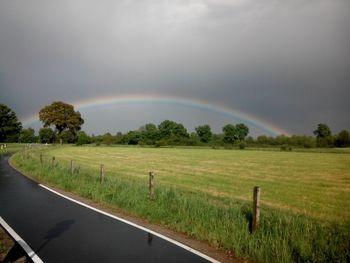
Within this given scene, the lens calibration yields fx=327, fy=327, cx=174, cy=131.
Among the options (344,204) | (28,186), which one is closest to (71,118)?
(28,186)

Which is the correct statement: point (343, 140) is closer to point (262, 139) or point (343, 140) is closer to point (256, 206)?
point (262, 139)

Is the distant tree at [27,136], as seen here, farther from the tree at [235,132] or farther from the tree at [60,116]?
the tree at [235,132]

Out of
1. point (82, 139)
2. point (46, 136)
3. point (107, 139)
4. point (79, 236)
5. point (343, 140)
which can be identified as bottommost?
point (79, 236)

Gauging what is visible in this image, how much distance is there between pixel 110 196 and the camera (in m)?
14.2

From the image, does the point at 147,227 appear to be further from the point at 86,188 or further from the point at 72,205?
the point at 86,188

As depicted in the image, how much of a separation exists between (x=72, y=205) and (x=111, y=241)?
17.1 ft

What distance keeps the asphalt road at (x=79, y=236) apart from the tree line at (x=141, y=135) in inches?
3842

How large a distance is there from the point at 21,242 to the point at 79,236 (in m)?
1.43

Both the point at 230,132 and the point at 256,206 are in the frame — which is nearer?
the point at 256,206

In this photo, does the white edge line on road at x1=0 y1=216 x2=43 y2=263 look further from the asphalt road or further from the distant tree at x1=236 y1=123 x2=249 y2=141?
the distant tree at x1=236 y1=123 x2=249 y2=141

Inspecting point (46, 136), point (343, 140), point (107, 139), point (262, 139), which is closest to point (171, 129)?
point (107, 139)

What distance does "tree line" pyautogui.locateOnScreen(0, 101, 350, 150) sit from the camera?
4141 inches

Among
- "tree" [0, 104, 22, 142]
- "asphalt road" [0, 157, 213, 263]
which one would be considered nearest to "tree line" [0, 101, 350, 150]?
"tree" [0, 104, 22, 142]

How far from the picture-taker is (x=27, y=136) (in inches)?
5669
